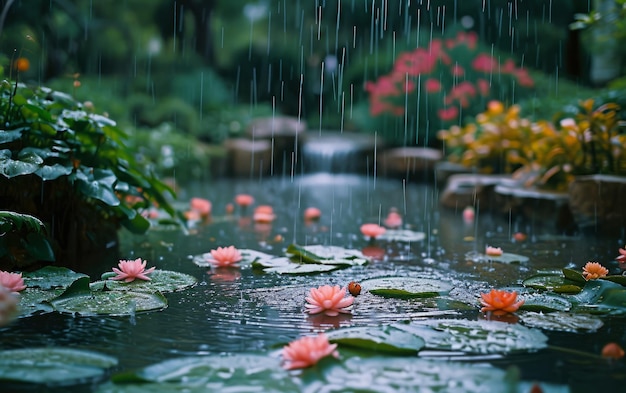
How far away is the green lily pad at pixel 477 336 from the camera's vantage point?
232 centimetres

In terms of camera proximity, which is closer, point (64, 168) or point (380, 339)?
point (380, 339)

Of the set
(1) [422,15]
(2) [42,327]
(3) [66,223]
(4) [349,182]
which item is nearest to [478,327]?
(2) [42,327]

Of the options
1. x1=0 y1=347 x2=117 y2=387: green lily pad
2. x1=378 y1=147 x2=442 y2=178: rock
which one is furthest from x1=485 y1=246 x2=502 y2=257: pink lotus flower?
x1=378 y1=147 x2=442 y2=178: rock

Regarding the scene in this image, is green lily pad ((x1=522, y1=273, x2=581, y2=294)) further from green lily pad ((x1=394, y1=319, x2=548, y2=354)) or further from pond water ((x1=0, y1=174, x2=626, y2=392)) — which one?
green lily pad ((x1=394, y1=319, x2=548, y2=354))

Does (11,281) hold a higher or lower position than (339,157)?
lower

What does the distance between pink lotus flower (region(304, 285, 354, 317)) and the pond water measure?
0.19 feet

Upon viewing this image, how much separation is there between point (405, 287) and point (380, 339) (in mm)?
914

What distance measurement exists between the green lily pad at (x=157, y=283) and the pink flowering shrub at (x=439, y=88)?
310 inches

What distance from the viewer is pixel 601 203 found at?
5.07 meters

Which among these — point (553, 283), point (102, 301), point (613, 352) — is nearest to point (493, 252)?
point (553, 283)

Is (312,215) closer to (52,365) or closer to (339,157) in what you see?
(52,365)

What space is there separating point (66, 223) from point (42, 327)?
57.5 inches

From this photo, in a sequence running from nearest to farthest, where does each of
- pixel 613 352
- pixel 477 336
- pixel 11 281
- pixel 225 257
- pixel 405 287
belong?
pixel 613 352
pixel 477 336
pixel 11 281
pixel 405 287
pixel 225 257

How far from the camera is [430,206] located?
22.9 ft
